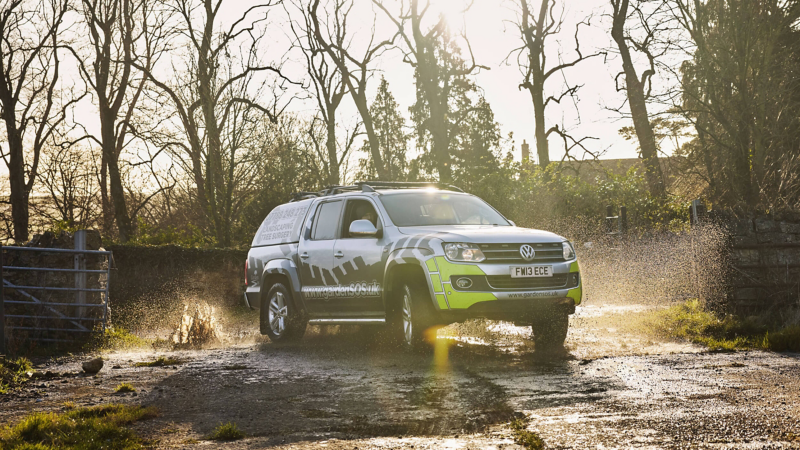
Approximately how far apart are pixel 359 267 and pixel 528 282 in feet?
7.63

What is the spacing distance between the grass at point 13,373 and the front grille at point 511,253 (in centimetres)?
501

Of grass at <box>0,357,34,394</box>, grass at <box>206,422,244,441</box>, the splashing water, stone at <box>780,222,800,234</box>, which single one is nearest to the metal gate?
the splashing water

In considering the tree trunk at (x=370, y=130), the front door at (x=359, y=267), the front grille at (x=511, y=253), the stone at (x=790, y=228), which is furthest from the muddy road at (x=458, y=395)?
the tree trunk at (x=370, y=130)

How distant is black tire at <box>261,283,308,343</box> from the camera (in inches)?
462

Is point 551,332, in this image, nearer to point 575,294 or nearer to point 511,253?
point 575,294

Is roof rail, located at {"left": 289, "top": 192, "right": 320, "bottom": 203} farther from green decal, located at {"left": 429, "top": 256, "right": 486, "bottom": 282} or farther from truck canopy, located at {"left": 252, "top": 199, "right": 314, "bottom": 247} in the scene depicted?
green decal, located at {"left": 429, "top": 256, "right": 486, "bottom": 282}

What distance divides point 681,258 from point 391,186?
17.5 feet

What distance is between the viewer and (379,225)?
10.2m

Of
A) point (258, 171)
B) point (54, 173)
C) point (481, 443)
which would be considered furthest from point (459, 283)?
point (54, 173)

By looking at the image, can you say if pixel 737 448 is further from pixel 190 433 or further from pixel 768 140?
pixel 768 140

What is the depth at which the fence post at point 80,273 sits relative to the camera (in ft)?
41.7

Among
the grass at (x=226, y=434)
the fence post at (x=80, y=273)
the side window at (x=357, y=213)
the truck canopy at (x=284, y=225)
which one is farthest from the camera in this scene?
the fence post at (x=80, y=273)

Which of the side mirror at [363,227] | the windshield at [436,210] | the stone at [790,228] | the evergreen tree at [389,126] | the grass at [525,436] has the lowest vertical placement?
the grass at [525,436]

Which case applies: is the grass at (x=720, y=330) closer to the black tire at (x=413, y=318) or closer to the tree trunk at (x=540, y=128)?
the black tire at (x=413, y=318)
